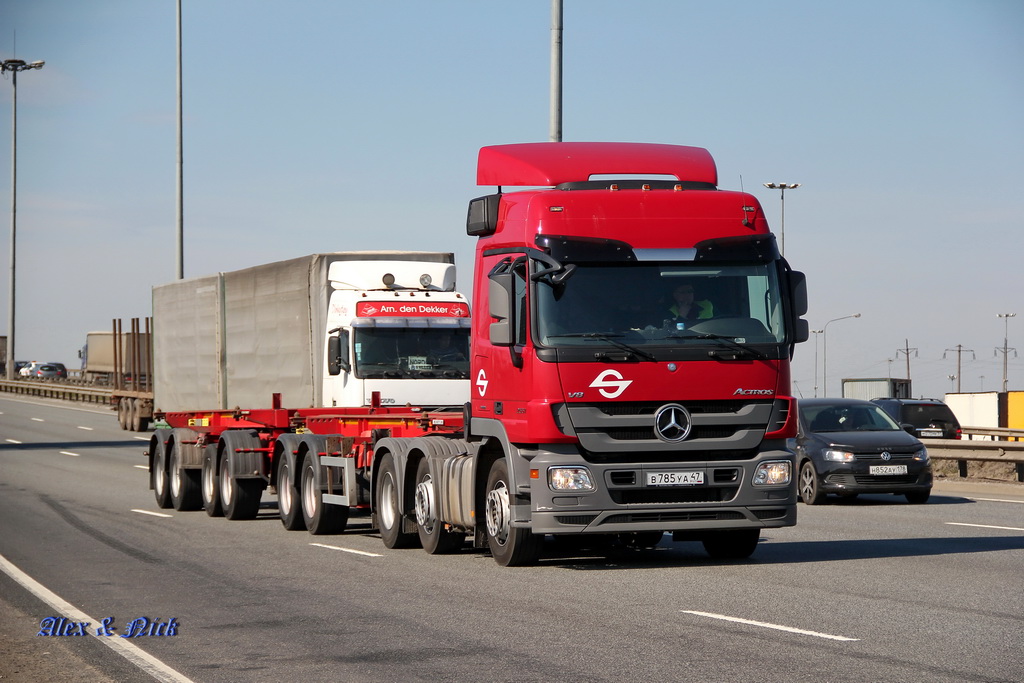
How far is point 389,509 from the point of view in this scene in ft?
49.6

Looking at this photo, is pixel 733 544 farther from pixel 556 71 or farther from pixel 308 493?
pixel 556 71

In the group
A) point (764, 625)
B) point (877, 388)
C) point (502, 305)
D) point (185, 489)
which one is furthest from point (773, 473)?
point (877, 388)

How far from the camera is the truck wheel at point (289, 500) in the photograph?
59.0ft

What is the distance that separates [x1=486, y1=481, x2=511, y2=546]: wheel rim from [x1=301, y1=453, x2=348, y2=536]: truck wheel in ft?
15.7

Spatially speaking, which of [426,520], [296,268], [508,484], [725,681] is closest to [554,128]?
[296,268]

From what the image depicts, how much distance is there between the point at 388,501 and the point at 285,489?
3.70m

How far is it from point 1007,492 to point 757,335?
45.6 feet

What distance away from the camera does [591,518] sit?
1177 centimetres

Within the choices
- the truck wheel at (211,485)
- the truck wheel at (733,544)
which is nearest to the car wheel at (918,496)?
the truck wheel at (733,544)

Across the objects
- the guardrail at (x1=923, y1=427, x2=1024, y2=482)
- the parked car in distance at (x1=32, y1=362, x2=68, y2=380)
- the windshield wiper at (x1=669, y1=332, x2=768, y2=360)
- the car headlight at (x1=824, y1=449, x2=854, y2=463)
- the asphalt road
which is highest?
the parked car in distance at (x1=32, y1=362, x2=68, y2=380)

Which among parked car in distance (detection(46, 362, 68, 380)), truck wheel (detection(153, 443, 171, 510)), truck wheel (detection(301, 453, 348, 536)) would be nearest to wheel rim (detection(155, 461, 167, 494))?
truck wheel (detection(153, 443, 171, 510))

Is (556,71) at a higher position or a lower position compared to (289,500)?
higher

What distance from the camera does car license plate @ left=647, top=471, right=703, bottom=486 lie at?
38.8 ft

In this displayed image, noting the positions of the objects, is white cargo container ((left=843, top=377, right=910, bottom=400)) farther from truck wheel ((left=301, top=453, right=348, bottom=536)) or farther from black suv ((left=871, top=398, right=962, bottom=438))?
truck wheel ((left=301, top=453, right=348, bottom=536))
